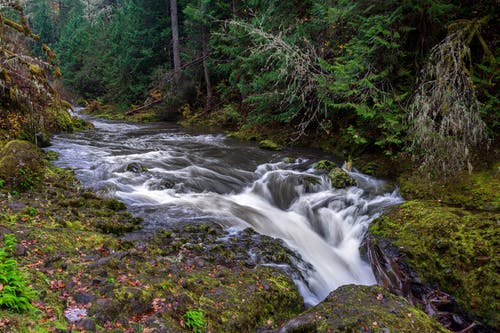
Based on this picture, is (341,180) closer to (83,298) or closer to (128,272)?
(128,272)

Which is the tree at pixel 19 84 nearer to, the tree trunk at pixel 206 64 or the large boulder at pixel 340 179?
the large boulder at pixel 340 179

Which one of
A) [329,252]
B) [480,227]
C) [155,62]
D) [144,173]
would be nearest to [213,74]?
[155,62]

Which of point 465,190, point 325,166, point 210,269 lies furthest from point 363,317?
point 325,166

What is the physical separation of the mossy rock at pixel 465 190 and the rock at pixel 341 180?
1.29m

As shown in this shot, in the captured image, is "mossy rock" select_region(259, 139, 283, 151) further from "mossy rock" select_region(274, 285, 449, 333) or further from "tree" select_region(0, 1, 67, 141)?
"mossy rock" select_region(274, 285, 449, 333)

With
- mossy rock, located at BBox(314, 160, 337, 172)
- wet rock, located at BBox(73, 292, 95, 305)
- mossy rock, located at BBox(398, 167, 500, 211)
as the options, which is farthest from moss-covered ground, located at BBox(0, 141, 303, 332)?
mossy rock, located at BBox(314, 160, 337, 172)

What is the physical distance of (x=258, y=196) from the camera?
26.0 ft

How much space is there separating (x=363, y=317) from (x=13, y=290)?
2831 millimetres

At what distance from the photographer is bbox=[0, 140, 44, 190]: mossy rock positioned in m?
5.23

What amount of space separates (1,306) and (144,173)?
5741 mm

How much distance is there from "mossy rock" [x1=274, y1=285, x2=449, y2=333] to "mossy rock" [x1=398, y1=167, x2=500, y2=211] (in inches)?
124

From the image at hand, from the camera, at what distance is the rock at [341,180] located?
769 cm

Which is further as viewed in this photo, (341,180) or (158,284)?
(341,180)

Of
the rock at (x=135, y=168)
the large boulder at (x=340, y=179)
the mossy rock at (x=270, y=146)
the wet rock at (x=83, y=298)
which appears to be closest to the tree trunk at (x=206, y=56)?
the mossy rock at (x=270, y=146)
